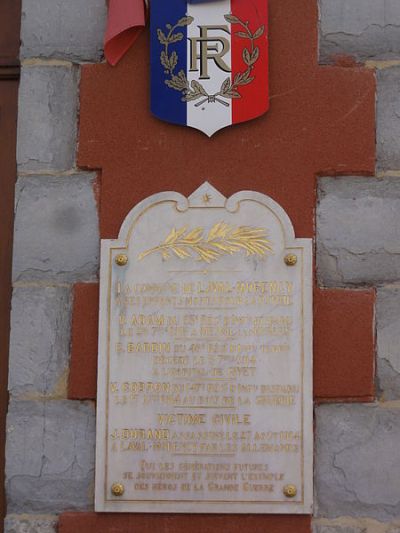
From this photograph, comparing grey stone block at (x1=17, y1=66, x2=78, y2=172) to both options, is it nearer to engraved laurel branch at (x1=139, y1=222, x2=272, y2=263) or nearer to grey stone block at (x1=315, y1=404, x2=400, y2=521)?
engraved laurel branch at (x1=139, y1=222, x2=272, y2=263)

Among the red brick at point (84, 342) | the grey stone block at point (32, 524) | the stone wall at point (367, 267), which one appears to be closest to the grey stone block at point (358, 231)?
the stone wall at point (367, 267)

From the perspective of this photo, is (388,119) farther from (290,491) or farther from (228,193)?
(290,491)

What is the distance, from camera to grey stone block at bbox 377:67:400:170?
143 inches

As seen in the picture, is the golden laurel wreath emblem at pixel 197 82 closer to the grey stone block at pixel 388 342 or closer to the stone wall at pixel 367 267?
the stone wall at pixel 367 267

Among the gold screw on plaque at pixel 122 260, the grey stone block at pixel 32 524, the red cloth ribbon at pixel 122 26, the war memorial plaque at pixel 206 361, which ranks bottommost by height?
the grey stone block at pixel 32 524

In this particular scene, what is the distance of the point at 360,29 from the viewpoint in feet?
12.2

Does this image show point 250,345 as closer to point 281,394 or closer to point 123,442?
point 281,394

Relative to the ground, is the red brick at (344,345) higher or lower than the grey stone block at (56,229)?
lower

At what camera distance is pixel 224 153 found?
365 centimetres

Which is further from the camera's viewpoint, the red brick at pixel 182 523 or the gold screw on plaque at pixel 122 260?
the gold screw on plaque at pixel 122 260

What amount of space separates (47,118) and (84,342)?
83 cm

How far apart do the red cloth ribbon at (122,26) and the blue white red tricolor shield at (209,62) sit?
0.06m

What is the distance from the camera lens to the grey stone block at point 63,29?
3779 mm

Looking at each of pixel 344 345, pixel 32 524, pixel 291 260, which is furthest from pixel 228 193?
pixel 32 524
